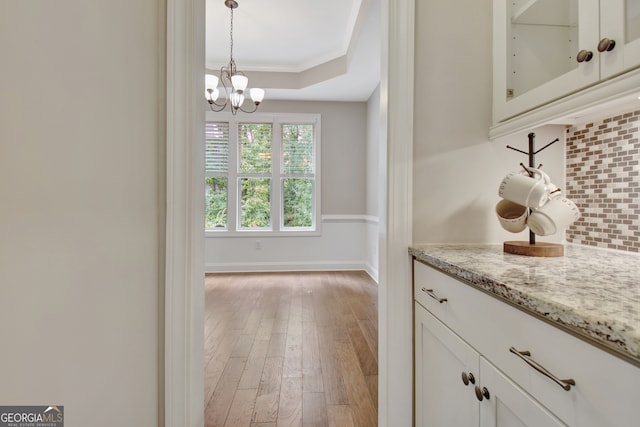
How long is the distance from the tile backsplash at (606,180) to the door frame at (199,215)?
65 centimetres

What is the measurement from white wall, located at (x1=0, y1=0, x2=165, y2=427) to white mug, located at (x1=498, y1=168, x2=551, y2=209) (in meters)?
1.19

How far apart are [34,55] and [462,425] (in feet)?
4.29

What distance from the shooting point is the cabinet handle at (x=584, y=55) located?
2.55 ft

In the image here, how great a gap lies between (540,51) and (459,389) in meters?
1.11

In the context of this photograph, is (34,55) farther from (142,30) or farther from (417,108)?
(417,108)

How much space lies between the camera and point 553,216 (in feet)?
3.21

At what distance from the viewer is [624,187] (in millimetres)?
1001

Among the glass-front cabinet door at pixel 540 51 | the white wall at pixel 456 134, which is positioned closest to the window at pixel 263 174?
the white wall at pixel 456 134

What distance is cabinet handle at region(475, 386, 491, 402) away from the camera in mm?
→ 712

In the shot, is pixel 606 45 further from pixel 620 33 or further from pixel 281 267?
pixel 281 267

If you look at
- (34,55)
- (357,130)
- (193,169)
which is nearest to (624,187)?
(193,169)

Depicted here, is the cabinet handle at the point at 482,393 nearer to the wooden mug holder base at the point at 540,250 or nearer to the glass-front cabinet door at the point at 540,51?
the wooden mug holder base at the point at 540,250

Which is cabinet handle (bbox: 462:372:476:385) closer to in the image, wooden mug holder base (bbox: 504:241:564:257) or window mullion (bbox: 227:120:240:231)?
wooden mug holder base (bbox: 504:241:564:257)

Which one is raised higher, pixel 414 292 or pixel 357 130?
pixel 357 130
